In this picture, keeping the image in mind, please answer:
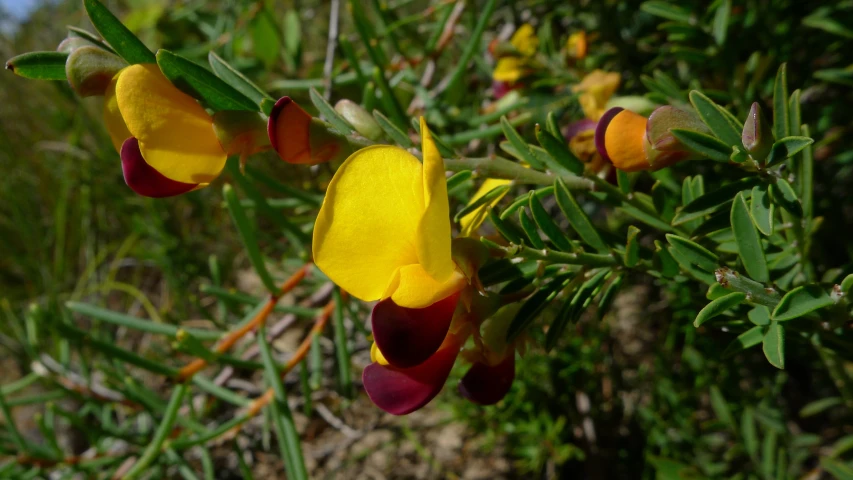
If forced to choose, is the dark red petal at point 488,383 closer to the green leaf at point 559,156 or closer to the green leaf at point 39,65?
the green leaf at point 559,156

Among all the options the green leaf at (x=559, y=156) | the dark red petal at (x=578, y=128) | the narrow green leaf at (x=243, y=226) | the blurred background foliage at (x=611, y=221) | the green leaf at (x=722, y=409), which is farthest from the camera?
the green leaf at (x=722, y=409)

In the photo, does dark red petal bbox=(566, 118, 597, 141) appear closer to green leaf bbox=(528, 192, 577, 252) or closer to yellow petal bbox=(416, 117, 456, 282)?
green leaf bbox=(528, 192, 577, 252)

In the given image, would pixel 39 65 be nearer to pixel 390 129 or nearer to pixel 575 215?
pixel 390 129

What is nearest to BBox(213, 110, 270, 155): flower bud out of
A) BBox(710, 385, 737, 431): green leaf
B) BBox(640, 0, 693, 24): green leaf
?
BBox(640, 0, 693, 24): green leaf

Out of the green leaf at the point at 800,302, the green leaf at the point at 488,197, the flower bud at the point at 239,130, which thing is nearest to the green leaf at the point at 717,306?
the green leaf at the point at 800,302

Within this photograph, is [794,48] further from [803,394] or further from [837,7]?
[803,394]

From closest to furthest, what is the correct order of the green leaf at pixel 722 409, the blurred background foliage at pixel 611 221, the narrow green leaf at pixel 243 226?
the narrow green leaf at pixel 243 226 → the blurred background foliage at pixel 611 221 → the green leaf at pixel 722 409

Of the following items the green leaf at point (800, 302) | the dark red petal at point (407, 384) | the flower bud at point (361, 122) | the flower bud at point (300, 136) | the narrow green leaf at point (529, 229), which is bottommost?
the dark red petal at point (407, 384)

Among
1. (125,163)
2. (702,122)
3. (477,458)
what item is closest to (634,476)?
(477,458)
